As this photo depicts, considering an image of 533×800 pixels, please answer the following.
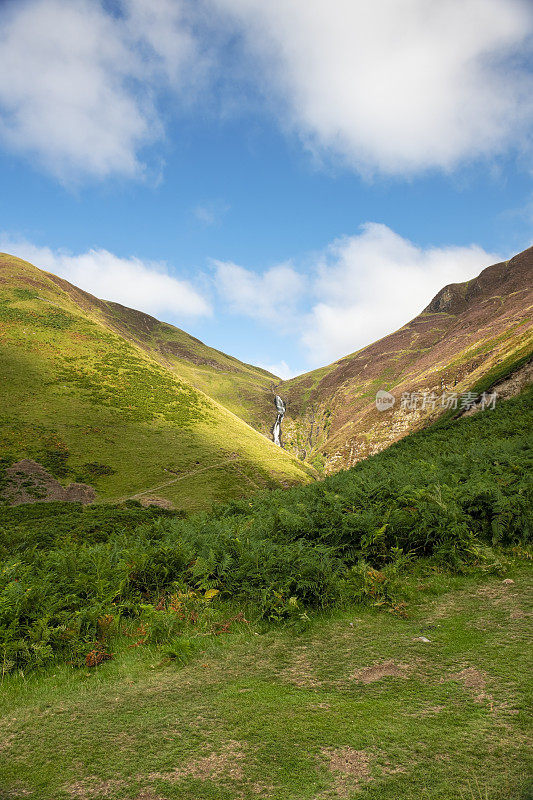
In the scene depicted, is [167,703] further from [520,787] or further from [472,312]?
[472,312]

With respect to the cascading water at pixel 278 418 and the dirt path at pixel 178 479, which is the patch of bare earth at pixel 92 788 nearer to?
the dirt path at pixel 178 479

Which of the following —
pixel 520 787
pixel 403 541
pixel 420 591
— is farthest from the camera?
pixel 403 541

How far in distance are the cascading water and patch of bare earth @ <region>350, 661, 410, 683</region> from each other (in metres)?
137

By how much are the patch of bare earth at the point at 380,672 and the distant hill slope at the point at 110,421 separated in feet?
133

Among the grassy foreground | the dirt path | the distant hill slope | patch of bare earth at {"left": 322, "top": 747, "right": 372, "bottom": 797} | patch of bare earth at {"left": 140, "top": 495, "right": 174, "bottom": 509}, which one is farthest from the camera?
the distant hill slope

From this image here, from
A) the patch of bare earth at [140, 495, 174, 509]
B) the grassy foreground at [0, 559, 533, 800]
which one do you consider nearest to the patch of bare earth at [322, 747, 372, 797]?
the grassy foreground at [0, 559, 533, 800]

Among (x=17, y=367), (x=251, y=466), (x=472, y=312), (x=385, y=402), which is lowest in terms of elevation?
(x=251, y=466)

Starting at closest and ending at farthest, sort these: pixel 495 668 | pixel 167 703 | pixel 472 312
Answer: pixel 495 668 < pixel 167 703 < pixel 472 312

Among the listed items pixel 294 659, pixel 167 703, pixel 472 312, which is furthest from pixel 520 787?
pixel 472 312

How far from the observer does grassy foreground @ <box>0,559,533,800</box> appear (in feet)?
12.5

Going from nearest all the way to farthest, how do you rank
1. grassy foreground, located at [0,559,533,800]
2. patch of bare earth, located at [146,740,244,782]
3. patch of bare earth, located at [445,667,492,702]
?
grassy foreground, located at [0,559,533,800]
patch of bare earth, located at [146,740,244,782]
patch of bare earth, located at [445,667,492,702]

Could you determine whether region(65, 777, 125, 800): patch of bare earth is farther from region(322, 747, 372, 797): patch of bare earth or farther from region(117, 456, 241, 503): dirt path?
region(117, 456, 241, 503): dirt path

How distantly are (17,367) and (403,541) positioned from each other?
7083cm

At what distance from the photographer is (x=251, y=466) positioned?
60.7 meters
